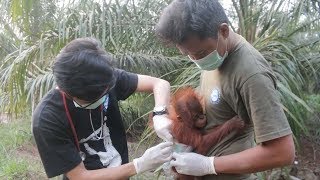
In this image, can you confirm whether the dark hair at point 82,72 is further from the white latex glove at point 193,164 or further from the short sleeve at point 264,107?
the short sleeve at point 264,107

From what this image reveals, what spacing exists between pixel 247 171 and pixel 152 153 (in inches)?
16.0

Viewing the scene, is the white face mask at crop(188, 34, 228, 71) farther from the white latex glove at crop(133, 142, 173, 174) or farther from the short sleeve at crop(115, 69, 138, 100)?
the short sleeve at crop(115, 69, 138, 100)

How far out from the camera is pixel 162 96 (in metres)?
1.83

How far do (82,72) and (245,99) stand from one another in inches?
24.2

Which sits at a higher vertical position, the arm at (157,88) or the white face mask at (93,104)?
the white face mask at (93,104)

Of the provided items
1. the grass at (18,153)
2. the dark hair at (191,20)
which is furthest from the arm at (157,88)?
the grass at (18,153)

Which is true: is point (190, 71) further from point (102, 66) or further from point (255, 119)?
point (255, 119)

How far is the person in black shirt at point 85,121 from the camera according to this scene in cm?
146

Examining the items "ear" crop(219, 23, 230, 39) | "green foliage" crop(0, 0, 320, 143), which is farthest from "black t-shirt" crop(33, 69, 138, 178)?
"green foliage" crop(0, 0, 320, 143)

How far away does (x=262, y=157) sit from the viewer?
123 cm

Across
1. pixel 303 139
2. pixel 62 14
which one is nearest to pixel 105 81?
pixel 62 14

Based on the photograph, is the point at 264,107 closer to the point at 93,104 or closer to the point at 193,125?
the point at 193,125

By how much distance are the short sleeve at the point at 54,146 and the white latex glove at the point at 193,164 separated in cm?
43

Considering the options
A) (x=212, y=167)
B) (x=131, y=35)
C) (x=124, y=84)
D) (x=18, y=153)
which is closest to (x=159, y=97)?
(x=124, y=84)
